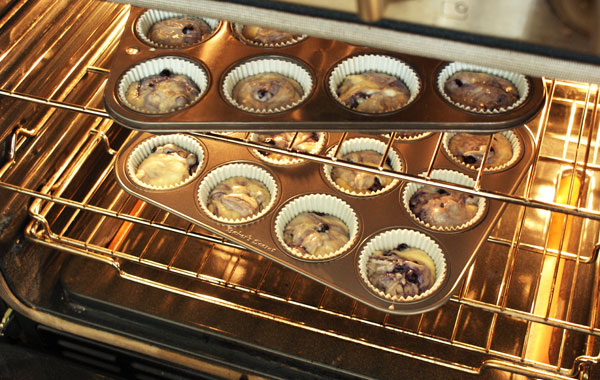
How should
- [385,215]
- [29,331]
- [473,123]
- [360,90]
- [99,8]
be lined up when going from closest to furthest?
[473,123] → [360,90] → [385,215] → [99,8] → [29,331]

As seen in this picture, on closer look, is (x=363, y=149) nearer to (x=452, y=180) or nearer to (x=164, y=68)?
(x=452, y=180)

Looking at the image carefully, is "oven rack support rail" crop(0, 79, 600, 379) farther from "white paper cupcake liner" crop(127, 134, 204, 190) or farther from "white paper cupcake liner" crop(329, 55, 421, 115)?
"white paper cupcake liner" crop(329, 55, 421, 115)

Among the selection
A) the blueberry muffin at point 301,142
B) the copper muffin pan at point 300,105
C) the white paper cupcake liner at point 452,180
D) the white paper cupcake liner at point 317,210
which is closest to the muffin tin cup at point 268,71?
the copper muffin pan at point 300,105

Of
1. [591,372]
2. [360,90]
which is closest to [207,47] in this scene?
[360,90]

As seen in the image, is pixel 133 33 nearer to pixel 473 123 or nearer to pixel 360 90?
pixel 360 90

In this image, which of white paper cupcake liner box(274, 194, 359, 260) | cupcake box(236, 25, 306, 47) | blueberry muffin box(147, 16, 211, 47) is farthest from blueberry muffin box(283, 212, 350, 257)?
A: blueberry muffin box(147, 16, 211, 47)

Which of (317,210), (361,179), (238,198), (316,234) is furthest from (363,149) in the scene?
(238,198)
